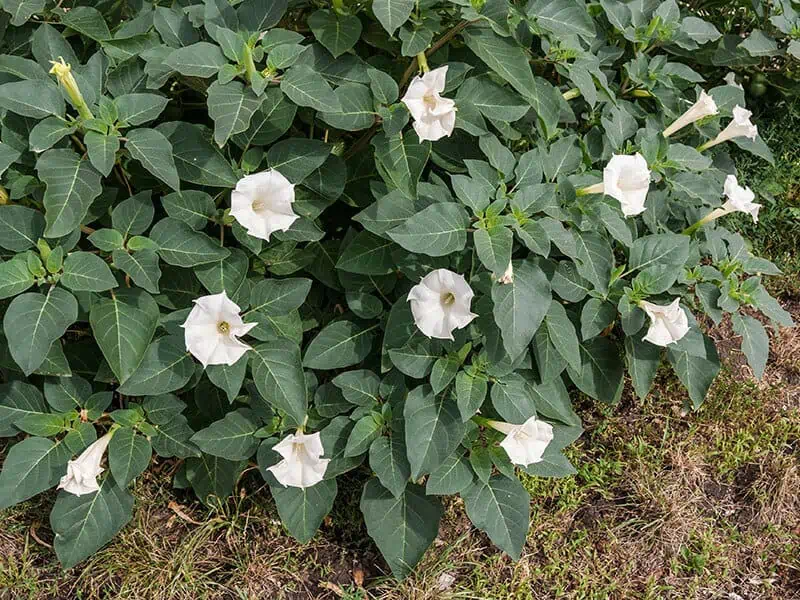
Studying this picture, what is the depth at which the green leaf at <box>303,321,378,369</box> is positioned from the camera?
2828mm

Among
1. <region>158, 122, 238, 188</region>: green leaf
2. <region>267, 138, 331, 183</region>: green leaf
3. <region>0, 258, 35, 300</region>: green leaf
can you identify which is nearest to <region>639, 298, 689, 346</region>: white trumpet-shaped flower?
<region>267, 138, 331, 183</region>: green leaf

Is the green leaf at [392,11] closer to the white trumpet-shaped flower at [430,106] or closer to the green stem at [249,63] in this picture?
the white trumpet-shaped flower at [430,106]

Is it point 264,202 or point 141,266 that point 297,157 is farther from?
point 141,266

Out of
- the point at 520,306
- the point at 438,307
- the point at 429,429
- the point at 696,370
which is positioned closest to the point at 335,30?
the point at 438,307

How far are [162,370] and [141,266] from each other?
34cm

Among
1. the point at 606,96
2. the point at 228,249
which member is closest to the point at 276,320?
the point at 228,249

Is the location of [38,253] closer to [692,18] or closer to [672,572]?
[672,572]

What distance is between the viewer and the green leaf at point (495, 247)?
240 centimetres

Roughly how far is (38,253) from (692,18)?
2755mm

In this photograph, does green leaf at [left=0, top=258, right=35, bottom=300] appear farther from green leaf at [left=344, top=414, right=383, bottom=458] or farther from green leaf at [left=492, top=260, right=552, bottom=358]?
green leaf at [left=492, top=260, right=552, bottom=358]

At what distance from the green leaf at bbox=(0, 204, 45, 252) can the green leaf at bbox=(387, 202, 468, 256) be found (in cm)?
107

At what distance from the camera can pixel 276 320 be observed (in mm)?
2801

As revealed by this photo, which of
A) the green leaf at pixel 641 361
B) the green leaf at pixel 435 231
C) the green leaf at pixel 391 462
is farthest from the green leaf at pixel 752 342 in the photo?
the green leaf at pixel 391 462

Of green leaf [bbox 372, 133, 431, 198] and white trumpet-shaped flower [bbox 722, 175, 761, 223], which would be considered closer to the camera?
green leaf [bbox 372, 133, 431, 198]
